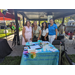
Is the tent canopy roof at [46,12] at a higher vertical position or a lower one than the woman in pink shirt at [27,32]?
higher

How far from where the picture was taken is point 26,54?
1714 millimetres

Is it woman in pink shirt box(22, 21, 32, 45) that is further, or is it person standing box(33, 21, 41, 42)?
person standing box(33, 21, 41, 42)

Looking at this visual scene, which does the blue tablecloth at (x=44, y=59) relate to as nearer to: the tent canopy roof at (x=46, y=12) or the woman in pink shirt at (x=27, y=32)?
the woman in pink shirt at (x=27, y=32)

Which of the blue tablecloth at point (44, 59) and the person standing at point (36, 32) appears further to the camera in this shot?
the person standing at point (36, 32)

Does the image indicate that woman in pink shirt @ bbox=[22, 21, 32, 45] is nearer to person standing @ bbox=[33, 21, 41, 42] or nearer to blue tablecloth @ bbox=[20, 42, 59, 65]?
person standing @ bbox=[33, 21, 41, 42]

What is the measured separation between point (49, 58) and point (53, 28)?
1643mm

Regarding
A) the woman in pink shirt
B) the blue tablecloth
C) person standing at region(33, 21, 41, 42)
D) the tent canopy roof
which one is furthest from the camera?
the tent canopy roof

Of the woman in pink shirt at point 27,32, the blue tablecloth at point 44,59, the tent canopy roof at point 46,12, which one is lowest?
the blue tablecloth at point 44,59

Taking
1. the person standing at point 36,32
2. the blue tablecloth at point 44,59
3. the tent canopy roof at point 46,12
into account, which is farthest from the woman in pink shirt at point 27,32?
the tent canopy roof at point 46,12

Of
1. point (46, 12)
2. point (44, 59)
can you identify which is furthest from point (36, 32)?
point (46, 12)

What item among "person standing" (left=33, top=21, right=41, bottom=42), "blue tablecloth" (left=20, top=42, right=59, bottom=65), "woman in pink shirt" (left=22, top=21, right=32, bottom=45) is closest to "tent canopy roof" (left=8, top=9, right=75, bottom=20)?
"person standing" (left=33, top=21, right=41, bottom=42)
